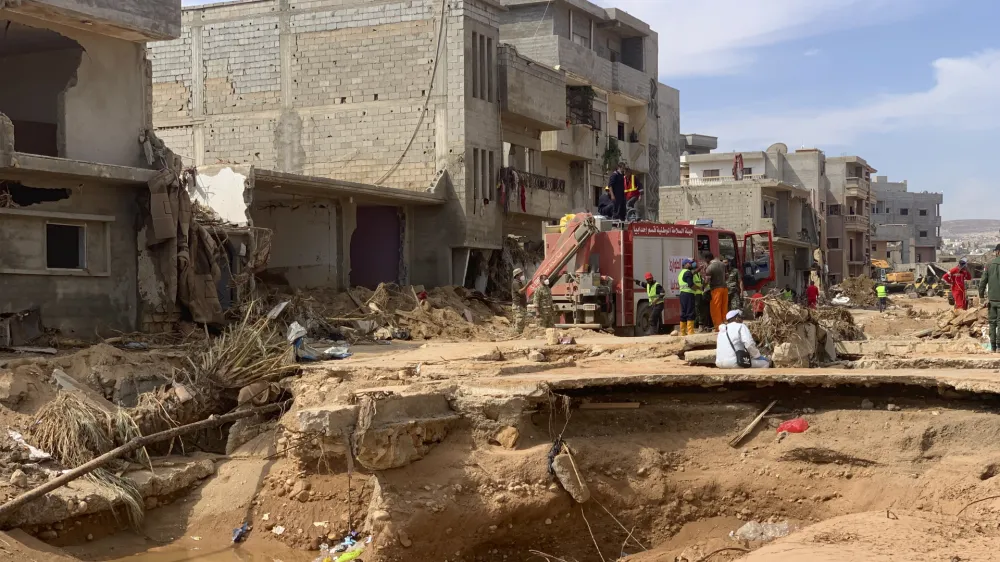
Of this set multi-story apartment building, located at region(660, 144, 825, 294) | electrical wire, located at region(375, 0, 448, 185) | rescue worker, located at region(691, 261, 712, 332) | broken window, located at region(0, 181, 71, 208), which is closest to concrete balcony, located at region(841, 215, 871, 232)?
multi-story apartment building, located at region(660, 144, 825, 294)

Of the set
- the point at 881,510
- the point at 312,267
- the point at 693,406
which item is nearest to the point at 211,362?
the point at 693,406

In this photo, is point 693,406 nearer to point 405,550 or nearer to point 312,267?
point 405,550

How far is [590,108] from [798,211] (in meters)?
24.0

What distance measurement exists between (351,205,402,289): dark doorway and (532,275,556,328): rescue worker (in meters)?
6.39

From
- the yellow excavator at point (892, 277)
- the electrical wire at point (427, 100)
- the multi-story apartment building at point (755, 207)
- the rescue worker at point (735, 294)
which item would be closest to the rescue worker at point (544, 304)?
the rescue worker at point (735, 294)

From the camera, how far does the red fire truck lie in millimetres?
19156

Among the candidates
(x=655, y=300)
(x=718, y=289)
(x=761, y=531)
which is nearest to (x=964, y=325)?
(x=718, y=289)

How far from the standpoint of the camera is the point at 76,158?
15852mm

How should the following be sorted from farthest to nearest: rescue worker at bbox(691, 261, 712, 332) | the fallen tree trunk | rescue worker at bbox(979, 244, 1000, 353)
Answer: rescue worker at bbox(691, 261, 712, 332) → rescue worker at bbox(979, 244, 1000, 353) → the fallen tree trunk

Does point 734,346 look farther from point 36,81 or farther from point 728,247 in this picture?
point 36,81

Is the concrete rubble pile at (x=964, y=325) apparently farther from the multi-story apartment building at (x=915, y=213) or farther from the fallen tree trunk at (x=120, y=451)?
the multi-story apartment building at (x=915, y=213)

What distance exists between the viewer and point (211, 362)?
41.5 feet

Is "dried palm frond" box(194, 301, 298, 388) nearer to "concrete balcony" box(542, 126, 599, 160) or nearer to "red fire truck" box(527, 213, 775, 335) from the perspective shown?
"red fire truck" box(527, 213, 775, 335)

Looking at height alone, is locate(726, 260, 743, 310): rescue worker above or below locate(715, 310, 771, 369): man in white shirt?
above
